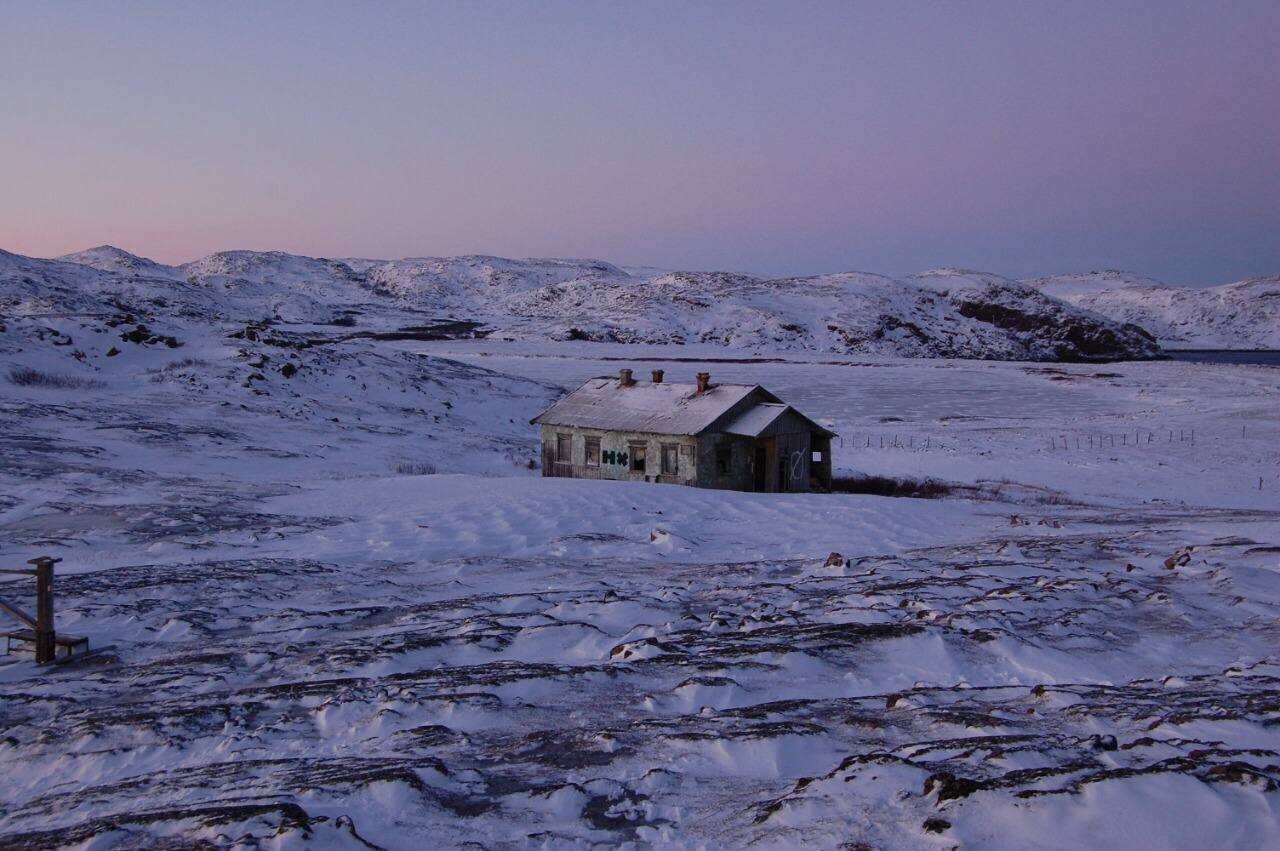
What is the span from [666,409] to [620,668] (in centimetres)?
2223

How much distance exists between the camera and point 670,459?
30.0 m

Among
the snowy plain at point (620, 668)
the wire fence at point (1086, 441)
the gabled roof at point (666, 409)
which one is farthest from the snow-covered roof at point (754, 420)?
the wire fence at point (1086, 441)

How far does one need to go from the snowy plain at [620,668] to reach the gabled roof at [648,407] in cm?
550

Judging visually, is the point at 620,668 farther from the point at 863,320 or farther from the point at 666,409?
the point at 863,320

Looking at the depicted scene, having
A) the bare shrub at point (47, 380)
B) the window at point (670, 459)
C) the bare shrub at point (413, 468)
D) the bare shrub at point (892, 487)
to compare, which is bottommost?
the bare shrub at point (892, 487)

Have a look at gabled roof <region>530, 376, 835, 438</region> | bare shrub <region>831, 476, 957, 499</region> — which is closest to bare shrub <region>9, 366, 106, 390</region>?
gabled roof <region>530, 376, 835, 438</region>

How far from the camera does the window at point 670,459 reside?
29.8m

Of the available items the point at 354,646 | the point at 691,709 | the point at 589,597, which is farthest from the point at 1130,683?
the point at 354,646

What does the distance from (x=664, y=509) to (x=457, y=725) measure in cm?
1388

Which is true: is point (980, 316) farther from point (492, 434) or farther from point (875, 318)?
point (492, 434)

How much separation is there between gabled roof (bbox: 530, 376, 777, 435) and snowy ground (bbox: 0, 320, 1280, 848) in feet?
20.3

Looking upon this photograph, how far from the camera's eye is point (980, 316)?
145 metres

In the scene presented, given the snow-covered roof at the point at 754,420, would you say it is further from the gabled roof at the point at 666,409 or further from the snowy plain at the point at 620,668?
the snowy plain at the point at 620,668

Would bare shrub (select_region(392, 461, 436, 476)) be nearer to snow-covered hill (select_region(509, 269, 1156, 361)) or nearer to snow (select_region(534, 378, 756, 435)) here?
snow (select_region(534, 378, 756, 435))
